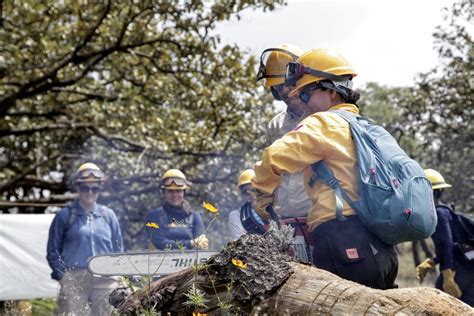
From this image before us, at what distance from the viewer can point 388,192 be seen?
352 centimetres

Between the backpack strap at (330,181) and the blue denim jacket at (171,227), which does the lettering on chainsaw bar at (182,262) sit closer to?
the backpack strap at (330,181)

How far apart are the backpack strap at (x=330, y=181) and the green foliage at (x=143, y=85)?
9.28m

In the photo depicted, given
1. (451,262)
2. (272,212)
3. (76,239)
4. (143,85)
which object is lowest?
(451,262)

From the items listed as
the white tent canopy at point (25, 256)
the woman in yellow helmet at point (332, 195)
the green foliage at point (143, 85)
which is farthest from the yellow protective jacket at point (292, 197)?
the green foliage at point (143, 85)

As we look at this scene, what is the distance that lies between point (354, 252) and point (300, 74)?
3.16 ft

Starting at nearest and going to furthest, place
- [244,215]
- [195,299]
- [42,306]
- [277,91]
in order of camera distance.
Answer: [195,299] → [277,91] → [244,215] → [42,306]

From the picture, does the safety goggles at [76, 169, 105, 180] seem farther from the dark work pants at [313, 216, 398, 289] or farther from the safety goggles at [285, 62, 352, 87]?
the dark work pants at [313, 216, 398, 289]

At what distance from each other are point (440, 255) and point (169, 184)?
3000 millimetres

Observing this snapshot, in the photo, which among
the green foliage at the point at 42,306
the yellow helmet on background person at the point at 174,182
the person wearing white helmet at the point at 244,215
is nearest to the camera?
the person wearing white helmet at the point at 244,215

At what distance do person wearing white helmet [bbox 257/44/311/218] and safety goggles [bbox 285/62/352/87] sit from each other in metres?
0.18

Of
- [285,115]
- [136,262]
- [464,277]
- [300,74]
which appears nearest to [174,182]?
[464,277]

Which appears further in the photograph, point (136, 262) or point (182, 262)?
point (182, 262)

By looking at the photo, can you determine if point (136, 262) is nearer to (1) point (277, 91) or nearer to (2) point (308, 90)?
(1) point (277, 91)

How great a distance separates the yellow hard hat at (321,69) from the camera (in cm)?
399
